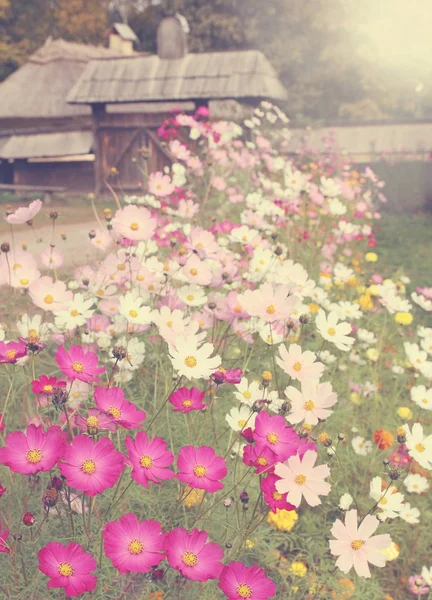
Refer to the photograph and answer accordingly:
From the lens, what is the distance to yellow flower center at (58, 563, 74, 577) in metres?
1.19

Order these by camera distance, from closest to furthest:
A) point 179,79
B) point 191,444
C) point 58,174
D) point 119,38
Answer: point 191,444 < point 179,79 < point 58,174 < point 119,38

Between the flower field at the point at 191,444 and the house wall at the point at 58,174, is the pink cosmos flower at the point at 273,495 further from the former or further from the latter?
the house wall at the point at 58,174

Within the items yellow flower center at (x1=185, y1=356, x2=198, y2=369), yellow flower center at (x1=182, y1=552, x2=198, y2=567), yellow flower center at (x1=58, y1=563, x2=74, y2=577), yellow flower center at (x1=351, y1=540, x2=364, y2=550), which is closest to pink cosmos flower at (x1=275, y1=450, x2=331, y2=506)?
yellow flower center at (x1=351, y1=540, x2=364, y2=550)

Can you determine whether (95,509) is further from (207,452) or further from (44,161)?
(44,161)

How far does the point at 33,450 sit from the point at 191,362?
441mm

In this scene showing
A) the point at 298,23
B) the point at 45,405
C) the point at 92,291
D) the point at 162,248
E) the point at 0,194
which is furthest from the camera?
the point at 298,23

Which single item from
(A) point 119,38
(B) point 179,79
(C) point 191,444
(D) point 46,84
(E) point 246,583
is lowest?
(D) point 46,84

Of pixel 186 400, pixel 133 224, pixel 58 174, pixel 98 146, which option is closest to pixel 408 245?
pixel 133 224

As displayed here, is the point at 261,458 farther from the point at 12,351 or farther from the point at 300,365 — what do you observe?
the point at 12,351

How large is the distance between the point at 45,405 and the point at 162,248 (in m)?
2.93

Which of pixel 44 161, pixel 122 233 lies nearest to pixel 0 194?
pixel 44 161

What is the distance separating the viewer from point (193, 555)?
1.26 metres

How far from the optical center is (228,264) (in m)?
2.43

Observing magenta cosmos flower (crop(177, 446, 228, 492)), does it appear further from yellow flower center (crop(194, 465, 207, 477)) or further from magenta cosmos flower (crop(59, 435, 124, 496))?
magenta cosmos flower (crop(59, 435, 124, 496))
